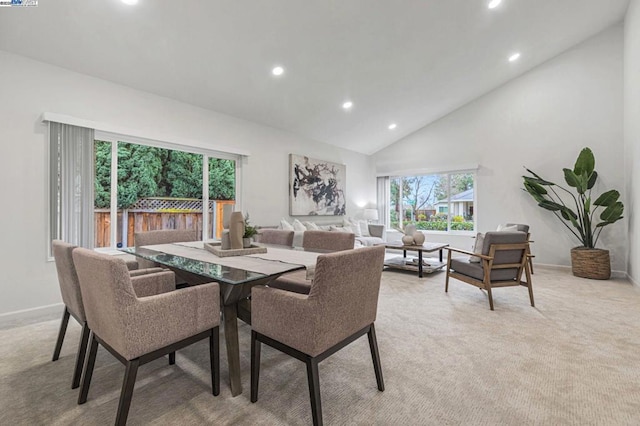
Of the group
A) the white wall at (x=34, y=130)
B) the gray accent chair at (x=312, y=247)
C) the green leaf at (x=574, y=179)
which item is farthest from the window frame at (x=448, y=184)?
the white wall at (x=34, y=130)

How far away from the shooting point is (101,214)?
348cm

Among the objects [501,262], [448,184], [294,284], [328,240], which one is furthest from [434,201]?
[294,284]

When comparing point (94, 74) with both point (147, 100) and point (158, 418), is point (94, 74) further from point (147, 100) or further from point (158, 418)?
point (158, 418)

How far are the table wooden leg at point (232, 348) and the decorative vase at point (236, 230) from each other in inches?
26.5

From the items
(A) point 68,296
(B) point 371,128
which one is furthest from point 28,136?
(B) point 371,128

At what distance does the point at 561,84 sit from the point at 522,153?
1.31m

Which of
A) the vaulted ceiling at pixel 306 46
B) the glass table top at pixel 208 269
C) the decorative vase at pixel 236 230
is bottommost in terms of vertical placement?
the glass table top at pixel 208 269

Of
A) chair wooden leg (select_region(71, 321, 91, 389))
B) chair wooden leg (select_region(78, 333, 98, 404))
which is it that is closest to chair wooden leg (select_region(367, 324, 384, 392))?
chair wooden leg (select_region(78, 333, 98, 404))

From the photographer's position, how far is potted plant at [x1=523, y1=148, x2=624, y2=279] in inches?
176

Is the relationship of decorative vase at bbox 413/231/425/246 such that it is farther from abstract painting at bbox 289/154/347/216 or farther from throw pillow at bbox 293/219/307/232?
abstract painting at bbox 289/154/347/216

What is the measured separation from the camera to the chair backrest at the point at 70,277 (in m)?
1.72

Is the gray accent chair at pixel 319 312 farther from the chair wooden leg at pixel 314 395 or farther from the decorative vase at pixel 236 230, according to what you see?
the decorative vase at pixel 236 230

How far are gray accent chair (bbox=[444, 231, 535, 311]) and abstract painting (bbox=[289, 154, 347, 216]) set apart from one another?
3.35 m

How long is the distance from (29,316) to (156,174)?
2002mm
